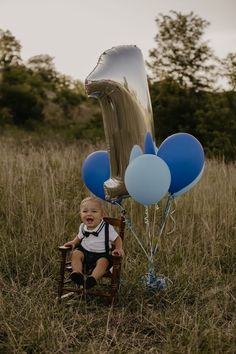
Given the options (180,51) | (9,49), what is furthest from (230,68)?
(9,49)

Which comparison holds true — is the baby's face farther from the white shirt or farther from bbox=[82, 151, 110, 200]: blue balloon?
bbox=[82, 151, 110, 200]: blue balloon

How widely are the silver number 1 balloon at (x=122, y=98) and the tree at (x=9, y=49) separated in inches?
822

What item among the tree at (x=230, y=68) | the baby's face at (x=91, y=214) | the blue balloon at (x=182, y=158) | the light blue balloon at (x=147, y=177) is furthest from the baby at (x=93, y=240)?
the tree at (x=230, y=68)

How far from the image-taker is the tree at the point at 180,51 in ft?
52.0

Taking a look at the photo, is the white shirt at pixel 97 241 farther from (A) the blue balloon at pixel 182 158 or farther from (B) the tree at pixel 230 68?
(B) the tree at pixel 230 68

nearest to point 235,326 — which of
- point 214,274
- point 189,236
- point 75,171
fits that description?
point 214,274

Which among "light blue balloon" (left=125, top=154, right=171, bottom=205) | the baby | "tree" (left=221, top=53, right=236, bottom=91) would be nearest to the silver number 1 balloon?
"light blue balloon" (left=125, top=154, right=171, bottom=205)

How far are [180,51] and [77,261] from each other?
44.7ft

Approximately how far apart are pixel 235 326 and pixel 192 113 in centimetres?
1252

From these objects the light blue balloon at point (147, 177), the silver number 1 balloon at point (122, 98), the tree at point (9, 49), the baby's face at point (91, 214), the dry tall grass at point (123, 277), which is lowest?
the dry tall grass at point (123, 277)

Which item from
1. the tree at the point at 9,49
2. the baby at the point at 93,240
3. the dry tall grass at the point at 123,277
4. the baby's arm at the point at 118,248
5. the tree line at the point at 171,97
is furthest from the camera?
the tree at the point at 9,49

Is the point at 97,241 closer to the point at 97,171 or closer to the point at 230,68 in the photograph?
the point at 97,171

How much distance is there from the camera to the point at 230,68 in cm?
1506

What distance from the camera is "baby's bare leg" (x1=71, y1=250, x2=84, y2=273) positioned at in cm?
329
